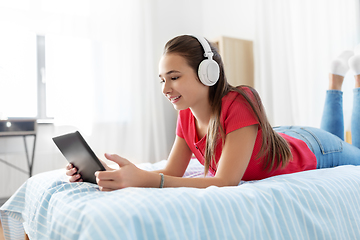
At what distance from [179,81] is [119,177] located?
15.1 inches

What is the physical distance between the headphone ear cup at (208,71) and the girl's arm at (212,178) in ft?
0.60

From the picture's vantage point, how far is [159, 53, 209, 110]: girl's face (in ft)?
3.07

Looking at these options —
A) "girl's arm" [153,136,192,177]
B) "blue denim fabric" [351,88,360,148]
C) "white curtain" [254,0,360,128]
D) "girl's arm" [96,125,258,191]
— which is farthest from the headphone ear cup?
"white curtain" [254,0,360,128]

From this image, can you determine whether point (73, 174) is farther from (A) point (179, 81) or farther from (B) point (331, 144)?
(B) point (331, 144)

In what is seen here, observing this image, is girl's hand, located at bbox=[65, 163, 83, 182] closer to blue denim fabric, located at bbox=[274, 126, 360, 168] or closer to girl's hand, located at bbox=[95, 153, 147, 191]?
girl's hand, located at bbox=[95, 153, 147, 191]

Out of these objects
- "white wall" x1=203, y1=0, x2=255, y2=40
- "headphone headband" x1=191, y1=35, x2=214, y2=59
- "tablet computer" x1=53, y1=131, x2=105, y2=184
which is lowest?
"tablet computer" x1=53, y1=131, x2=105, y2=184

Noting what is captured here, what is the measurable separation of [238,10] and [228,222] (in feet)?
9.09

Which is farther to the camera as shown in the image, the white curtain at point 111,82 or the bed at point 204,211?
the white curtain at point 111,82

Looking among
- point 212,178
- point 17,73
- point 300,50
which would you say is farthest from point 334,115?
point 17,73

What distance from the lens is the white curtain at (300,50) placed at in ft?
6.70

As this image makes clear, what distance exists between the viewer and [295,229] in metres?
0.67

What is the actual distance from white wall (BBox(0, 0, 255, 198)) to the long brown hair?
1911 mm

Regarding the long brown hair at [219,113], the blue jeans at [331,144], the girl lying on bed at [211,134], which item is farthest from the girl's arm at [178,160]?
the blue jeans at [331,144]

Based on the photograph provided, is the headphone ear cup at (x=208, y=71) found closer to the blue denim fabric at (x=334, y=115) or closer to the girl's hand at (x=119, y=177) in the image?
the girl's hand at (x=119, y=177)
